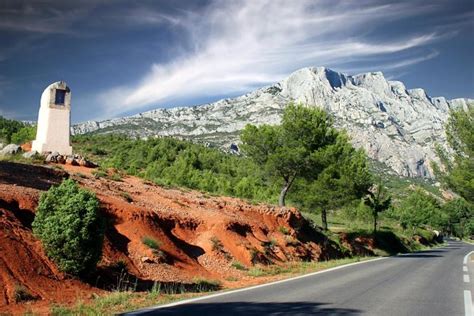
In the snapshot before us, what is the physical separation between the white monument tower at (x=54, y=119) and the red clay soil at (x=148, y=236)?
11.3 feet

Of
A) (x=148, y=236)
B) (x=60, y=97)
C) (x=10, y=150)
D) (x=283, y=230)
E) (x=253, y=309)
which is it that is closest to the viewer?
(x=253, y=309)

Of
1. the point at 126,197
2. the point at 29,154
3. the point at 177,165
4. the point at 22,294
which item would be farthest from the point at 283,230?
the point at 177,165

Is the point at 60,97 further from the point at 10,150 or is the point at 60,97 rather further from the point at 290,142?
the point at 290,142

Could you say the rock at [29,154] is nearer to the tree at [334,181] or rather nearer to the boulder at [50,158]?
the boulder at [50,158]

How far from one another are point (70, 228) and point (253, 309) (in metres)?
4.56

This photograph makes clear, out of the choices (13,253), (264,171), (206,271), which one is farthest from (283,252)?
(13,253)

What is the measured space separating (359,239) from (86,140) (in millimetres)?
74369

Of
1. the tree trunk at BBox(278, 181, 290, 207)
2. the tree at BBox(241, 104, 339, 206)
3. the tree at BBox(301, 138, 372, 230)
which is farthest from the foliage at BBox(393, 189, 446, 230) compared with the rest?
the tree trunk at BBox(278, 181, 290, 207)

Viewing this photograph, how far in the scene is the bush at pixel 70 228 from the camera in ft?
31.3

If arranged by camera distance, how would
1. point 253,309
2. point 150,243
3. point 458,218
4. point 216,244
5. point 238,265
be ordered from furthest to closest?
point 458,218 < point 216,244 < point 238,265 < point 150,243 < point 253,309

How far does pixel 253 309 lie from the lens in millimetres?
8109

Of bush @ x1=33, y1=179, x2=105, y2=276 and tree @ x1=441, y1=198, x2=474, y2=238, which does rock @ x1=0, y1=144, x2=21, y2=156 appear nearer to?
bush @ x1=33, y1=179, x2=105, y2=276

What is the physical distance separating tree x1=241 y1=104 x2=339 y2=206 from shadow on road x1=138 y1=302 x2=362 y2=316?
2034cm

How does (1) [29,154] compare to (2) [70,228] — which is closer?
(2) [70,228]
